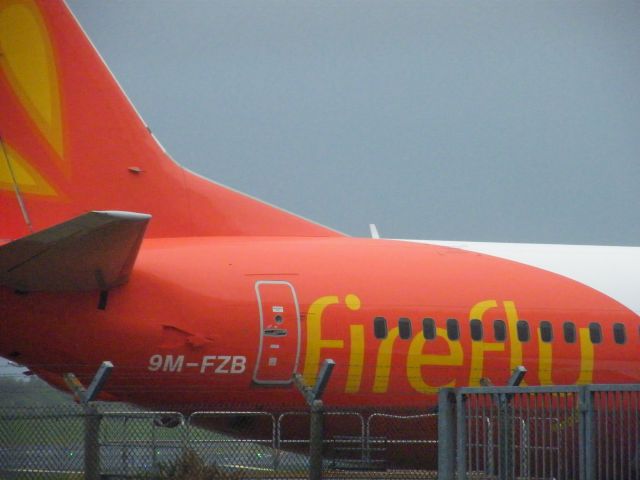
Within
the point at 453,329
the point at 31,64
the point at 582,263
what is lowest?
the point at 453,329

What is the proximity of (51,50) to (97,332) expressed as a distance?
3.97 meters

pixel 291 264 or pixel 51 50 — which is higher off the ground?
pixel 51 50

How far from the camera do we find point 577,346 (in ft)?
55.8

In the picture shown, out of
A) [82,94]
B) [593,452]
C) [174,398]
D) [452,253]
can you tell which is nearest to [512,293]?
[452,253]

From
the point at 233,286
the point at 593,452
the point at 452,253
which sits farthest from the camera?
the point at 452,253

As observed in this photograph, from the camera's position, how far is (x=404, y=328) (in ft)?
52.4

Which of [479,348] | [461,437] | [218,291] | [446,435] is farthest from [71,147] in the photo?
[461,437]

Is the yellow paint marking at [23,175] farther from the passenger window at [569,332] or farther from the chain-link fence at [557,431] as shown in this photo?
the passenger window at [569,332]

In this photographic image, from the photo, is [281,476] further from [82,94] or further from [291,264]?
[82,94]

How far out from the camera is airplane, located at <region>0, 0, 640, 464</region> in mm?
14172

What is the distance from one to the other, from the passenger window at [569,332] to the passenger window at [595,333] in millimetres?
297

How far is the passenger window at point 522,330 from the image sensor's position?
16.7m

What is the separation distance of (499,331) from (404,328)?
1468 millimetres

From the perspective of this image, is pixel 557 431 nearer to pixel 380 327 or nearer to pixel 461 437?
pixel 461 437
